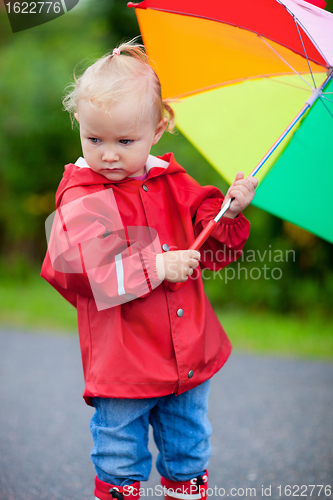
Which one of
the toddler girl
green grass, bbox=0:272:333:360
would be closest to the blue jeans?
the toddler girl

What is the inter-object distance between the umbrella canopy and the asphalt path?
1252 millimetres

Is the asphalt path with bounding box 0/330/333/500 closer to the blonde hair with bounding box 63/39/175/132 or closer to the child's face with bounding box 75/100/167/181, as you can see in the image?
the child's face with bounding box 75/100/167/181

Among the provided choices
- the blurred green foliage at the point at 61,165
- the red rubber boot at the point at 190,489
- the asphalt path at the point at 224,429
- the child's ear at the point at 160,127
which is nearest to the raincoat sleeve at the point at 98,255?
the child's ear at the point at 160,127

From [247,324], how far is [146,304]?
367 centimetres

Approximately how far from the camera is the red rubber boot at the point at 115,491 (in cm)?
147

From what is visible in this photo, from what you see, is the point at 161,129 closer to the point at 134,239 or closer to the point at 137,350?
the point at 134,239

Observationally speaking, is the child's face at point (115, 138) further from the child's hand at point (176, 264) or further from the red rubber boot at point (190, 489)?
the red rubber boot at point (190, 489)

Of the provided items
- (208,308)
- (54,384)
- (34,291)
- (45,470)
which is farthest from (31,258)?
(208,308)

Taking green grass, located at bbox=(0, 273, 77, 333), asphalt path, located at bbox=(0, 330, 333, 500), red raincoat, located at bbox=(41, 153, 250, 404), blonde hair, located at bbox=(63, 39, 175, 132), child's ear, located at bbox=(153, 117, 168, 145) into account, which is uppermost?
blonde hair, located at bbox=(63, 39, 175, 132)

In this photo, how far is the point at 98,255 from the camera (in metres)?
1.34

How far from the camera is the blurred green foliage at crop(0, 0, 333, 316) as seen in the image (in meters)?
5.34

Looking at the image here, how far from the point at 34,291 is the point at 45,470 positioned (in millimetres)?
4253

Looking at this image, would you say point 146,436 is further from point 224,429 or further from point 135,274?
point 224,429

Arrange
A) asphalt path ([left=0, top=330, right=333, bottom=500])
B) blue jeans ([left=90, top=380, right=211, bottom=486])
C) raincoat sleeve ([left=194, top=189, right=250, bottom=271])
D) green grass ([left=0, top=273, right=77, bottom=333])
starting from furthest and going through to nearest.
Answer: green grass ([left=0, top=273, right=77, bottom=333]) < asphalt path ([left=0, top=330, right=333, bottom=500]) < raincoat sleeve ([left=194, top=189, right=250, bottom=271]) < blue jeans ([left=90, top=380, right=211, bottom=486])
